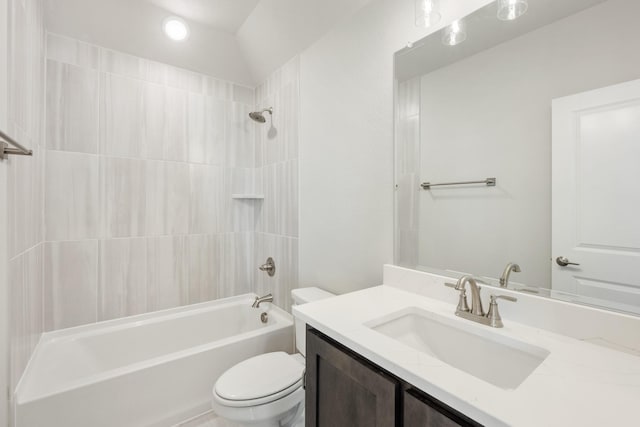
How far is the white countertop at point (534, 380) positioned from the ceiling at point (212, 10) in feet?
6.57

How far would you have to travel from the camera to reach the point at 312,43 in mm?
1763

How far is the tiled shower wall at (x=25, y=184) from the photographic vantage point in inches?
42.4

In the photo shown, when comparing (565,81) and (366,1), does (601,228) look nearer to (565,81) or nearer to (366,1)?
(565,81)

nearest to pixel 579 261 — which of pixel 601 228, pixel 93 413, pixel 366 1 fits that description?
pixel 601 228

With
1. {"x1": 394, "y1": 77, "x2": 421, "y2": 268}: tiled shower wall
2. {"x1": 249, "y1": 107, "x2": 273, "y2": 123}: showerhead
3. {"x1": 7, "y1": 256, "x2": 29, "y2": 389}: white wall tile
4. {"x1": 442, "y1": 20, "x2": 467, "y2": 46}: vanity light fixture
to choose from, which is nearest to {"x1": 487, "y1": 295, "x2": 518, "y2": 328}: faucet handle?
{"x1": 394, "y1": 77, "x2": 421, "y2": 268}: tiled shower wall

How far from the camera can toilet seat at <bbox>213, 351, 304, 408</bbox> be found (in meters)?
1.23

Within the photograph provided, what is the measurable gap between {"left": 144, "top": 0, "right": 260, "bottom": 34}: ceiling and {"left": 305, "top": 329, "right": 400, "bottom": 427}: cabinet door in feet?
6.71

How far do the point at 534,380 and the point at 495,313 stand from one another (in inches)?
12.5

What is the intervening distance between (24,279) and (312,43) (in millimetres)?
1990

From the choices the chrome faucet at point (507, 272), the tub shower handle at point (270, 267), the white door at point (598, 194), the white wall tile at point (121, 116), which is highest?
the white wall tile at point (121, 116)

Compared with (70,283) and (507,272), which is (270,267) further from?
(507,272)

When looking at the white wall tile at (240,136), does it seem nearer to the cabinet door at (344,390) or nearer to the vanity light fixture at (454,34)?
the vanity light fixture at (454,34)

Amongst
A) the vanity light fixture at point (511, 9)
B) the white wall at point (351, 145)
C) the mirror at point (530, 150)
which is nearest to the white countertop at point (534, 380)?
the mirror at point (530, 150)

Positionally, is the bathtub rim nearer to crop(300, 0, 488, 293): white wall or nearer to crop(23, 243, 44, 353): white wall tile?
crop(23, 243, 44, 353): white wall tile
